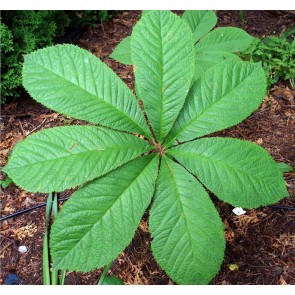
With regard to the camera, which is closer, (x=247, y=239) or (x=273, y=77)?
(x=247, y=239)

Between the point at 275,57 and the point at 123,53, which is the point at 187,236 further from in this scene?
the point at 275,57

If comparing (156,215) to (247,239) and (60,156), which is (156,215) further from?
(247,239)

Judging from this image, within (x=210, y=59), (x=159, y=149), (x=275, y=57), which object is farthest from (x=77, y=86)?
(x=275, y=57)

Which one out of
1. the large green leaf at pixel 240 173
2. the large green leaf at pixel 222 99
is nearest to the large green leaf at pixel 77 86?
the large green leaf at pixel 222 99

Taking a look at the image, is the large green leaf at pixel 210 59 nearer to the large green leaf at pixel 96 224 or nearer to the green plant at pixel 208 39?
the green plant at pixel 208 39

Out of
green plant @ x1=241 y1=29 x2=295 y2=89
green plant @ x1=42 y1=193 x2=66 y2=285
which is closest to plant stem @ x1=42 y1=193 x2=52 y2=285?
green plant @ x1=42 y1=193 x2=66 y2=285

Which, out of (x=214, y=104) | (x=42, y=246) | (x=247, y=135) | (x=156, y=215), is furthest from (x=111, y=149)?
(x=247, y=135)
